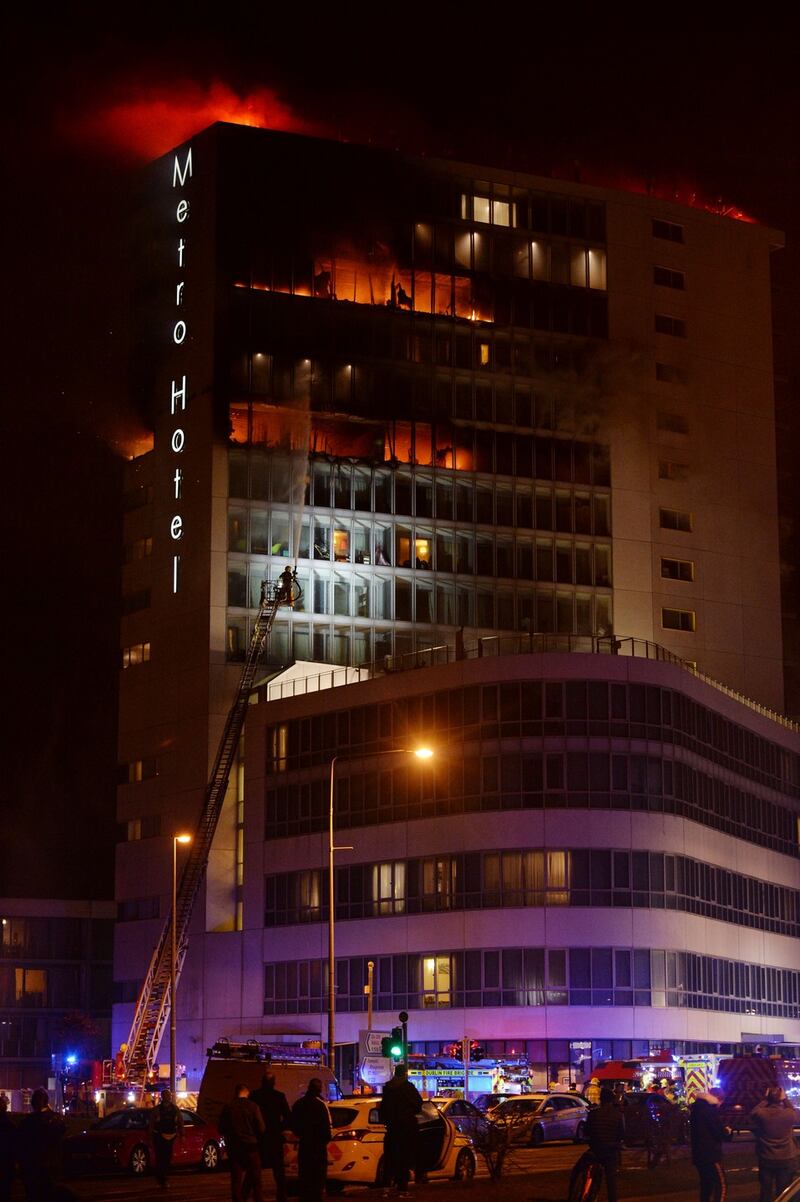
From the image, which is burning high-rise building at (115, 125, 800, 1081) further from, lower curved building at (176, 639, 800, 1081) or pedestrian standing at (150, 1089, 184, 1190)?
pedestrian standing at (150, 1089, 184, 1190)

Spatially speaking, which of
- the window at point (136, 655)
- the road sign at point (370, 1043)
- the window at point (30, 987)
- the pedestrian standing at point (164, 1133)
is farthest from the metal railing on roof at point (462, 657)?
the pedestrian standing at point (164, 1133)

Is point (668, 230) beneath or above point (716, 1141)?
above

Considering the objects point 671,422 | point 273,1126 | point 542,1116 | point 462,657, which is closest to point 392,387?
point 671,422

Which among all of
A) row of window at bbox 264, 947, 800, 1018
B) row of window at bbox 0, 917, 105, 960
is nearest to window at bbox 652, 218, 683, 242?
row of window at bbox 264, 947, 800, 1018

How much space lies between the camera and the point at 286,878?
89.1 metres

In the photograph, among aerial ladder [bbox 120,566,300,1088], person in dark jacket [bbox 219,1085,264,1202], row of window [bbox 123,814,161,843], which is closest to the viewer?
person in dark jacket [bbox 219,1085,264,1202]

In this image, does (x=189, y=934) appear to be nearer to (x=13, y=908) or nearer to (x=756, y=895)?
(x=756, y=895)

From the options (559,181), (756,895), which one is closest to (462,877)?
(756,895)

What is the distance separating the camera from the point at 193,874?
91.8m

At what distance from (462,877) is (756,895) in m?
17.5

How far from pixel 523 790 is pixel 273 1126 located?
52174 mm

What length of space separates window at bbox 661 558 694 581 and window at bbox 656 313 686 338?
13805mm

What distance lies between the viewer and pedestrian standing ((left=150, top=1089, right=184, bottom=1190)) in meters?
38.1

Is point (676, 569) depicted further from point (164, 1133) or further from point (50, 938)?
point (164, 1133)
